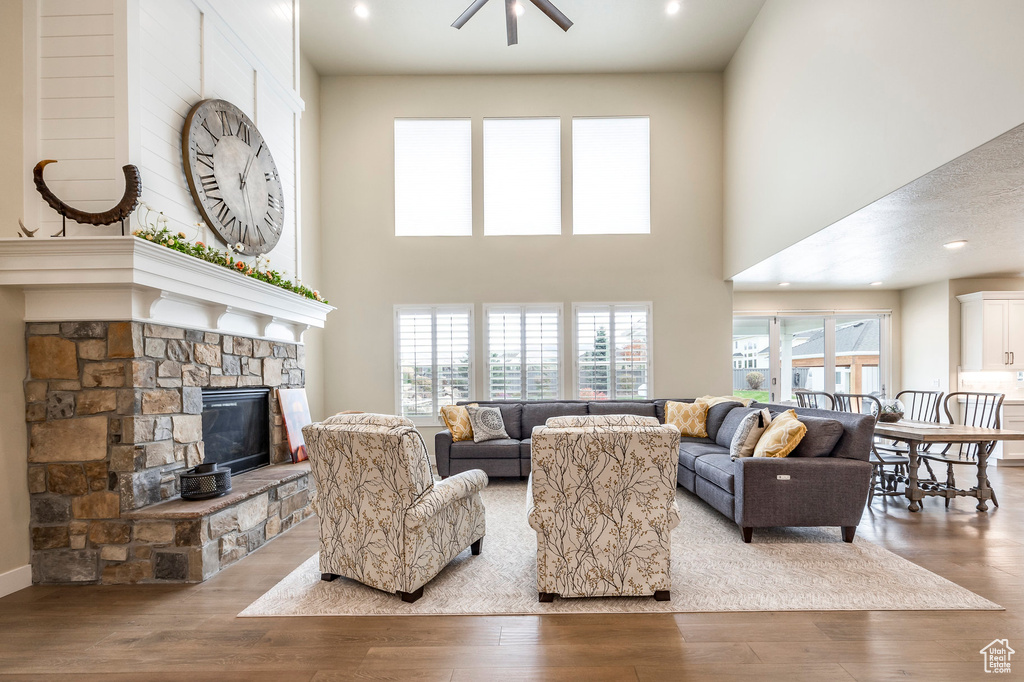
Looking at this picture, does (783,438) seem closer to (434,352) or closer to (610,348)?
(610,348)

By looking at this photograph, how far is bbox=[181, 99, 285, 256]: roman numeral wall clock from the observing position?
3658 millimetres

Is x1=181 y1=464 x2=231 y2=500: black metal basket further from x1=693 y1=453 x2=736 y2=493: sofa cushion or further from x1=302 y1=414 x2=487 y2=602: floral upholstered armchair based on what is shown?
x1=693 y1=453 x2=736 y2=493: sofa cushion

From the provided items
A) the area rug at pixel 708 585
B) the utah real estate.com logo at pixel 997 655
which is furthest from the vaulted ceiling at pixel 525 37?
the utah real estate.com logo at pixel 997 655

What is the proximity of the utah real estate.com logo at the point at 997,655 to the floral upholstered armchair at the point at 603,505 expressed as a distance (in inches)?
51.4

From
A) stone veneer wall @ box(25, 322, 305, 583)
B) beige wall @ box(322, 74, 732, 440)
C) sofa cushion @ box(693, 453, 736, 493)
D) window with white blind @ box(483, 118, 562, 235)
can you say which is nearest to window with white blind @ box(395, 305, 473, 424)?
beige wall @ box(322, 74, 732, 440)

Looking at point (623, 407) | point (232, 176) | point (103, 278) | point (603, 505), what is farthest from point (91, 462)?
point (623, 407)

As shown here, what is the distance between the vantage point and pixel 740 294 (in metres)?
8.12

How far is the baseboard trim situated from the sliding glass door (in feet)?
26.8

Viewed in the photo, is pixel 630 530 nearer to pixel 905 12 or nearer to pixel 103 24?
pixel 905 12

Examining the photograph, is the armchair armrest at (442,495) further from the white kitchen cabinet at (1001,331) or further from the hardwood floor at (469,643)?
the white kitchen cabinet at (1001,331)

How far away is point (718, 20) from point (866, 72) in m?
2.76

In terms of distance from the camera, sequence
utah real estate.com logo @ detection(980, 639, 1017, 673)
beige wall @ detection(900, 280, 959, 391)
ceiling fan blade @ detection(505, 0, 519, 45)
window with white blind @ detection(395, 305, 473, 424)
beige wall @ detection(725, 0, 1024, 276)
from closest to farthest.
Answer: utah real estate.com logo @ detection(980, 639, 1017, 673), beige wall @ detection(725, 0, 1024, 276), ceiling fan blade @ detection(505, 0, 519, 45), window with white blind @ detection(395, 305, 473, 424), beige wall @ detection(900, 280, 959, 391)

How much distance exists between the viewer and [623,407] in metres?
6.31

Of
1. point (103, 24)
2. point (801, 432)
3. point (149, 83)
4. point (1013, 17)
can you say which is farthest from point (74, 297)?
point (1013, 17)
